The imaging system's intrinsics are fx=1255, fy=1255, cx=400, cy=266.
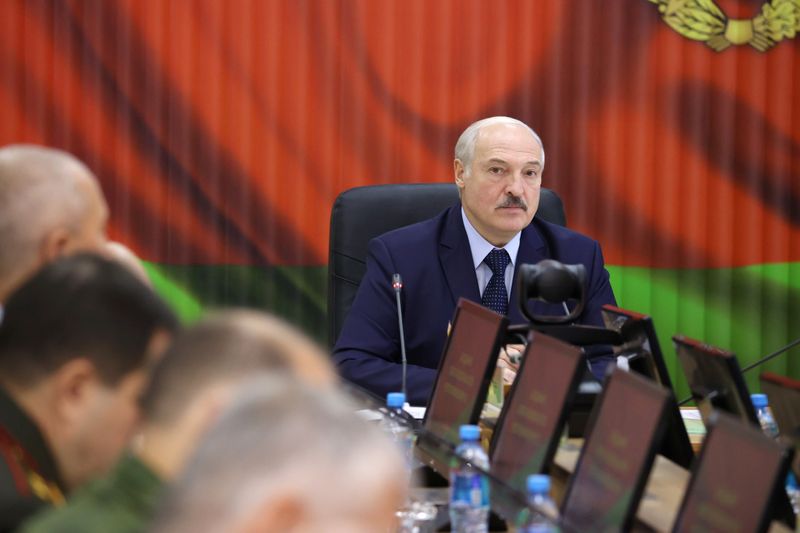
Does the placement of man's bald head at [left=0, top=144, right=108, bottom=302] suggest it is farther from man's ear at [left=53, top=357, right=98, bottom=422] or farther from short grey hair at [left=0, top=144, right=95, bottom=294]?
man's ear at [left=53, top=357, right=98, bottom=422]

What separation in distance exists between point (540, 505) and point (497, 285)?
1.57 metres

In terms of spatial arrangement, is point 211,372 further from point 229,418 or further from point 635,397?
point 635,397

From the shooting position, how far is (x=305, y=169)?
468 centimetres

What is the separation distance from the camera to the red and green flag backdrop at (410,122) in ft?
15.1

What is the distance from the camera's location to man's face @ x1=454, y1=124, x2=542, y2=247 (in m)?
3.45

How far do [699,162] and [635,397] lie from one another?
127 inches

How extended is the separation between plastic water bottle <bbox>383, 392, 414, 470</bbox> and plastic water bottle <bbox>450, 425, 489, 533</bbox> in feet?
0.74

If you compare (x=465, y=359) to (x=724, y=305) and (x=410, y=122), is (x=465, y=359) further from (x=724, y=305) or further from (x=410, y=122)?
(x=724, y=305)

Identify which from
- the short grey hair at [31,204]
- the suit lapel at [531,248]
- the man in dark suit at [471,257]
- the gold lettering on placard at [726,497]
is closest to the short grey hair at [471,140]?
the man in dark suit at [471,257]

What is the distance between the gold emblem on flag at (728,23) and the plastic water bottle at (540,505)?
3217mm

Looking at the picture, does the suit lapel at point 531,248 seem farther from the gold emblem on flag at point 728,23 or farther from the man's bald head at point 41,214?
the gold emblem on flag at point 728,23

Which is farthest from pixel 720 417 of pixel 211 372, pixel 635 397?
pixel 211 372

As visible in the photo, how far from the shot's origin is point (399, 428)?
2.55 meters

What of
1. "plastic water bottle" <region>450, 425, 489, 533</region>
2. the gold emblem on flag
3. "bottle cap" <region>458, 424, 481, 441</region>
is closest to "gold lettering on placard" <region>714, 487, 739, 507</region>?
"plastic water bottle" <region>450, 425, 489, 533</region>
